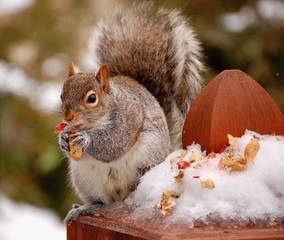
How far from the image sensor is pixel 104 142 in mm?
1476

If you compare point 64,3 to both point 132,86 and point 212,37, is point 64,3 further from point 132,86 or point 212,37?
point 132,86

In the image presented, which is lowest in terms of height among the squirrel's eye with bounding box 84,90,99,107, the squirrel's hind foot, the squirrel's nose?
the squirrel's hind foot

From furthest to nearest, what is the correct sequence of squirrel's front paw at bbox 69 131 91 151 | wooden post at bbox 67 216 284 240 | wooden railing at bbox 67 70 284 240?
squirrel's front paw at bbox 69 131 91 151 < wooden railing at bbox 67 70 284 240 < wooden post at bbox 67 216 284 240

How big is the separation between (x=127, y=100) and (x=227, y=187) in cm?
57

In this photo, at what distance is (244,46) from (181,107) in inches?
47.6

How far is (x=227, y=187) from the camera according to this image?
40.7 inches

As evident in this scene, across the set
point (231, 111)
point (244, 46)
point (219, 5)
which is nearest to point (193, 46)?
point (231, 111)

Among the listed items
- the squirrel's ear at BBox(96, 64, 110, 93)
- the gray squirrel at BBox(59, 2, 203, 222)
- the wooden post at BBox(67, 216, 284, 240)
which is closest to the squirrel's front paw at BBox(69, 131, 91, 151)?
the gray squirrel at BBox(59, 2, 203, 222)

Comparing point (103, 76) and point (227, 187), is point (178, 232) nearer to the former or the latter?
point (227, 187)

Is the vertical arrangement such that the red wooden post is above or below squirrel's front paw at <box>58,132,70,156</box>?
above

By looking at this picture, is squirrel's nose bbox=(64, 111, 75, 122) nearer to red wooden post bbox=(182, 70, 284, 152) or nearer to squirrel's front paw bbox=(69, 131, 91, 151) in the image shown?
squirrel's front paw bbox=(69, 131, 91, 151)

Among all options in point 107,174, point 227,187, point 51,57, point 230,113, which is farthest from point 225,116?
point 51,57

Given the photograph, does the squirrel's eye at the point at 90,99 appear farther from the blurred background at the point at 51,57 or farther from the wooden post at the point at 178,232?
the blurred background at the point at 51,57

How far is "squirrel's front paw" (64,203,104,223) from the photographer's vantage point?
4.55ft
